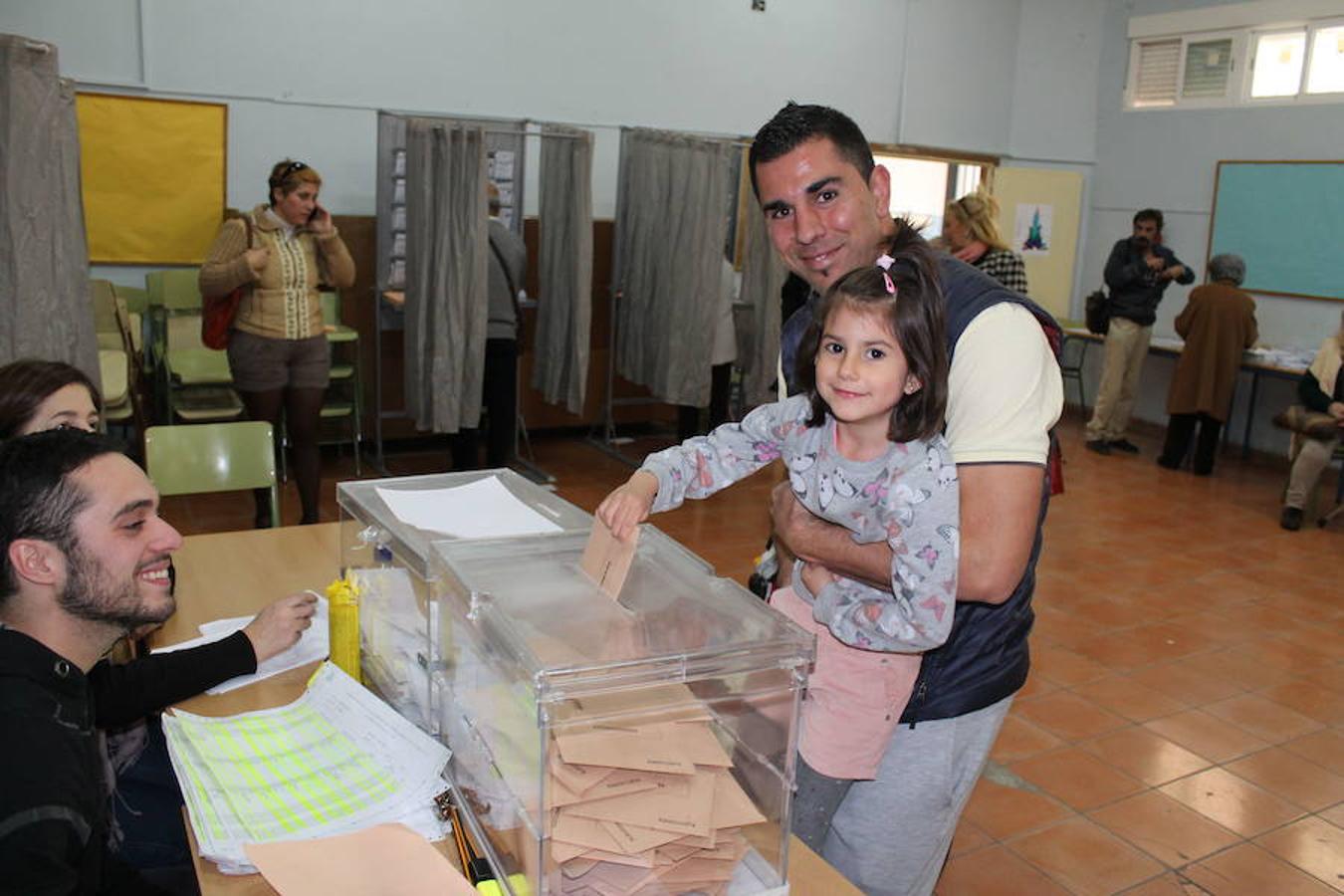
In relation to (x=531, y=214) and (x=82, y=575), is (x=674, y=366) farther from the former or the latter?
(x=82, y=575)

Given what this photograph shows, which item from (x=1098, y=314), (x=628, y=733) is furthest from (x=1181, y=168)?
(x=628, y=733)

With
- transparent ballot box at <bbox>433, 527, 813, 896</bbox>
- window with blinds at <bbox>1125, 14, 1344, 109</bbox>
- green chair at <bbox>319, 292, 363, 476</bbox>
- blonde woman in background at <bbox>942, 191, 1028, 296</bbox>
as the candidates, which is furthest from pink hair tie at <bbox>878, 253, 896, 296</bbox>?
window with blinds at <bbox>1125, 14, 1344, 109</bbox>

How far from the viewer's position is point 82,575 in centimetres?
167

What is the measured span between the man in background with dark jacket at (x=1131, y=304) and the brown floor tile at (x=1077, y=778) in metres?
5.49

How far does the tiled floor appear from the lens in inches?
128

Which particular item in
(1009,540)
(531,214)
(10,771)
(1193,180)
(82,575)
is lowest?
(10,771)

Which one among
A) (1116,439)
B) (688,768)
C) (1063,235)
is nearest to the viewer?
(688,768)

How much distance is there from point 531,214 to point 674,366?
1820 millimetres

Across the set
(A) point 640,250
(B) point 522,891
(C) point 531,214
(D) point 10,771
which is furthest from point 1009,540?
(C) point 531,214

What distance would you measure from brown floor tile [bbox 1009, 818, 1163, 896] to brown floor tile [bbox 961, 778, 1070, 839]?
2.0 inches

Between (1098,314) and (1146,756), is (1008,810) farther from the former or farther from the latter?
(1098,314)

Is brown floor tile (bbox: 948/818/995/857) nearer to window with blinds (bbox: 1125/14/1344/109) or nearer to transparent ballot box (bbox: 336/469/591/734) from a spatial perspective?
transparent ballot box (bbox: 336/469/591/734)

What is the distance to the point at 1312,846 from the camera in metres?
3.34

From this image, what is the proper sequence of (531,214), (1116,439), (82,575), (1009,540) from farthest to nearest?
(1116,439) < (531,214) < (82,575) < (1009,540)
